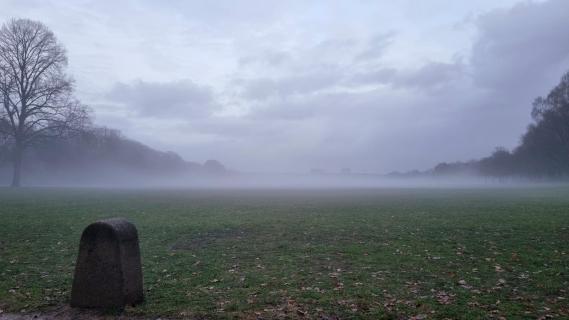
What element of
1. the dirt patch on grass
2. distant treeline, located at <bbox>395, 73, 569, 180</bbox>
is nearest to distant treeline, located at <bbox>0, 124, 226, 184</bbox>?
the dirt patch on grass

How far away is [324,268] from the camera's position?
35.5ft

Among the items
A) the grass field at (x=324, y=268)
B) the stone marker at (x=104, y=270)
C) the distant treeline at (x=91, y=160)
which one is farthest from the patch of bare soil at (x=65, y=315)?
the distant treeline at (x=91, y=160)

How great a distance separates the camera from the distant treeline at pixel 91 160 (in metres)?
63.2

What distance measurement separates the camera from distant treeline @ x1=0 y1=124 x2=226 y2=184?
63150 mm

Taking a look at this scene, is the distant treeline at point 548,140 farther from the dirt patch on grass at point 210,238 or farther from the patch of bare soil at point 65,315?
the patch of bare soil at point 65,315

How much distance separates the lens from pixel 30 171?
87188 mm

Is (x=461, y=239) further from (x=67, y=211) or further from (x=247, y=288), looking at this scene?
(x=67, y=211)

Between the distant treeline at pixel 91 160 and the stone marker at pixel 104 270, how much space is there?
52.0 metres

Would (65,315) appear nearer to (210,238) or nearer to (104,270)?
(104,270)

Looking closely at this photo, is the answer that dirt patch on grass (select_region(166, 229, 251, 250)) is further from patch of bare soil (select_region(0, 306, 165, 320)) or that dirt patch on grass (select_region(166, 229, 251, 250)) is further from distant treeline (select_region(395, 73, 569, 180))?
distant treeline (select_region(395, 73, 569, 180))

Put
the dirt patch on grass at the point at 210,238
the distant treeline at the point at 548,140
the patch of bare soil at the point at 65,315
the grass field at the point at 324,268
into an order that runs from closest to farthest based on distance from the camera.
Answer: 1. the patch of bare soil at the point at 65,315
2. the grass field at the point at 324,268
3. the dirt patch on grass at the point at 210,238
4. the distant treeline at the point at 548,140

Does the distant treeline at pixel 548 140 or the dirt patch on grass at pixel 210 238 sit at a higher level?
the distant treeline at pixel 548 140

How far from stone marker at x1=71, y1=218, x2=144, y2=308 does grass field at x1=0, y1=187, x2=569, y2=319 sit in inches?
16.5

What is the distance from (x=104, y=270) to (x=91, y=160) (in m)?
109
